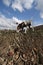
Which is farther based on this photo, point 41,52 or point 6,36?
point 6,36

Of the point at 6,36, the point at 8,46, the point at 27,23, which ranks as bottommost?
the point at 8,46

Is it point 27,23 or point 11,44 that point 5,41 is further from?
point 27,23

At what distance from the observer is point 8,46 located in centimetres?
2002

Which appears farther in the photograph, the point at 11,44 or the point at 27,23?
the point at 27,23

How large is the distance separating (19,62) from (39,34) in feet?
25.8

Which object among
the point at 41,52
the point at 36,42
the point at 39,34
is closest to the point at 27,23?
the point at 39,34

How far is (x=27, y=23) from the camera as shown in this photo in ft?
93.0

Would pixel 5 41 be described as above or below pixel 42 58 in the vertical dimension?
above

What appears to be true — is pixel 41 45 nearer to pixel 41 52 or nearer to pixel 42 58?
pixel 41 52

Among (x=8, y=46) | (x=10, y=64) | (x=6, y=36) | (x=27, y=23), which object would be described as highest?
(x=27, y=23)

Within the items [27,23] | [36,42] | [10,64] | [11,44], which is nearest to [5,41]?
[11,44]

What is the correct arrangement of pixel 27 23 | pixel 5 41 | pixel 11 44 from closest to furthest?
pixel 11 44 < pixel 5 41 < pixel 27 23

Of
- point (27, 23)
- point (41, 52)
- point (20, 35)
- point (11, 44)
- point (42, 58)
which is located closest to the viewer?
point (42, 58)

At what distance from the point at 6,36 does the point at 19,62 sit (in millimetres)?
7133
